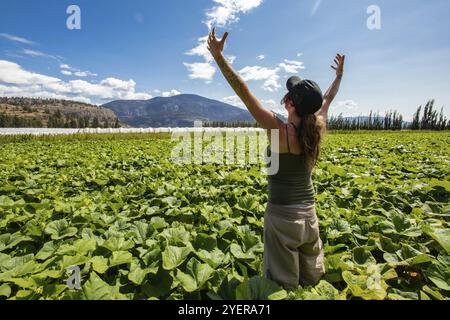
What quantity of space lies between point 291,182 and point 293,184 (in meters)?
0.03

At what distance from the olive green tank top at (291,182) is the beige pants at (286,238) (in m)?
0.06

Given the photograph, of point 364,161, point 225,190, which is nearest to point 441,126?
point 364,161

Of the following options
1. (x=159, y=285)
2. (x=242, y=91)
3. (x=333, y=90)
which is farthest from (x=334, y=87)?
(x=159, y=285)

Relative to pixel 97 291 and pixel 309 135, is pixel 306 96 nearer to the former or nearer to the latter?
pixel 309 135

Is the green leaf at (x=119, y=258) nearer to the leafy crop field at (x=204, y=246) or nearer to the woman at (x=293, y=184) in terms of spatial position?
the leafy crop field at (x=204, y=246)

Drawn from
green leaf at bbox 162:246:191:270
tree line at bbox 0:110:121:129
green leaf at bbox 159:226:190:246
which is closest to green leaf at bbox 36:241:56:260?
green leaf at bbox 159:226:190:246

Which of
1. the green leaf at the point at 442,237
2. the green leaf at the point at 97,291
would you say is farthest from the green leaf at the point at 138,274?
the green leaf at the point at 442,237

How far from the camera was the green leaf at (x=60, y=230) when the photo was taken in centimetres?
306

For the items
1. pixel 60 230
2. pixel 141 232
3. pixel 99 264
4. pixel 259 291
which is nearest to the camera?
pixel 259 291

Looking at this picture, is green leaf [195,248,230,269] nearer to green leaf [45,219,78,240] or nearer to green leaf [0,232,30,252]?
green leaf [45,219,78,240]

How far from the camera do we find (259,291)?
1897 millimetres

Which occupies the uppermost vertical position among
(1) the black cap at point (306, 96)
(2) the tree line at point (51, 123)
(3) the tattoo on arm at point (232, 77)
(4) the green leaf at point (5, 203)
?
(2) the tree line at point (51, 123)

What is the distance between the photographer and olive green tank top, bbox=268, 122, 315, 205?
2.09 metres
